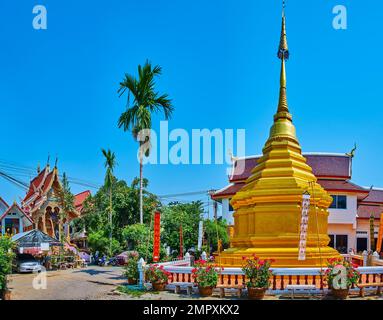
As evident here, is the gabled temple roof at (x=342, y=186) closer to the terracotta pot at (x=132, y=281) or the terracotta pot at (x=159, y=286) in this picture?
the terracotta pot at (x=132, y=281)

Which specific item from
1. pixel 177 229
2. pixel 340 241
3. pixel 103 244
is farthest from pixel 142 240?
pixel 340 241

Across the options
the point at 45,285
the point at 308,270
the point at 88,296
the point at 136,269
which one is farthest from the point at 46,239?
the point at 308,270

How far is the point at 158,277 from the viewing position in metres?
15.0

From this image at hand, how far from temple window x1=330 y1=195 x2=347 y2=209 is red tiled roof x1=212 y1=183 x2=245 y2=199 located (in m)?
7.63

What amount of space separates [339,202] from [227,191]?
921cm

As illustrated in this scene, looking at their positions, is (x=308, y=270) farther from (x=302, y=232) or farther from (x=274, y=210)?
(x=274, y=210)

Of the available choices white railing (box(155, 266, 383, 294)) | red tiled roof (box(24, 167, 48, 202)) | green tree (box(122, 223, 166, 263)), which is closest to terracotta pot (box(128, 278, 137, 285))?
green tree (box(122, 223, 166, 263))

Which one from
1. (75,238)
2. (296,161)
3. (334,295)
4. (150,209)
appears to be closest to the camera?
(334,295)

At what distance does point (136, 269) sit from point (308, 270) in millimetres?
6927

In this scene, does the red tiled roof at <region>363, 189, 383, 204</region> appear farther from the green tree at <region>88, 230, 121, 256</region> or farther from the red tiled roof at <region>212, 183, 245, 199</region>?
the green tree at <region>88, 230, 121, 256</region>

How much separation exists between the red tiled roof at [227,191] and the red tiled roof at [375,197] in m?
11.6

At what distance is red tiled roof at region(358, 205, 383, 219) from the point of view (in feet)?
122

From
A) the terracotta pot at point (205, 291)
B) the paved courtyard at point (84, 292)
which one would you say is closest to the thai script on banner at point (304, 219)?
the paved courtyard at point (84, 292)
